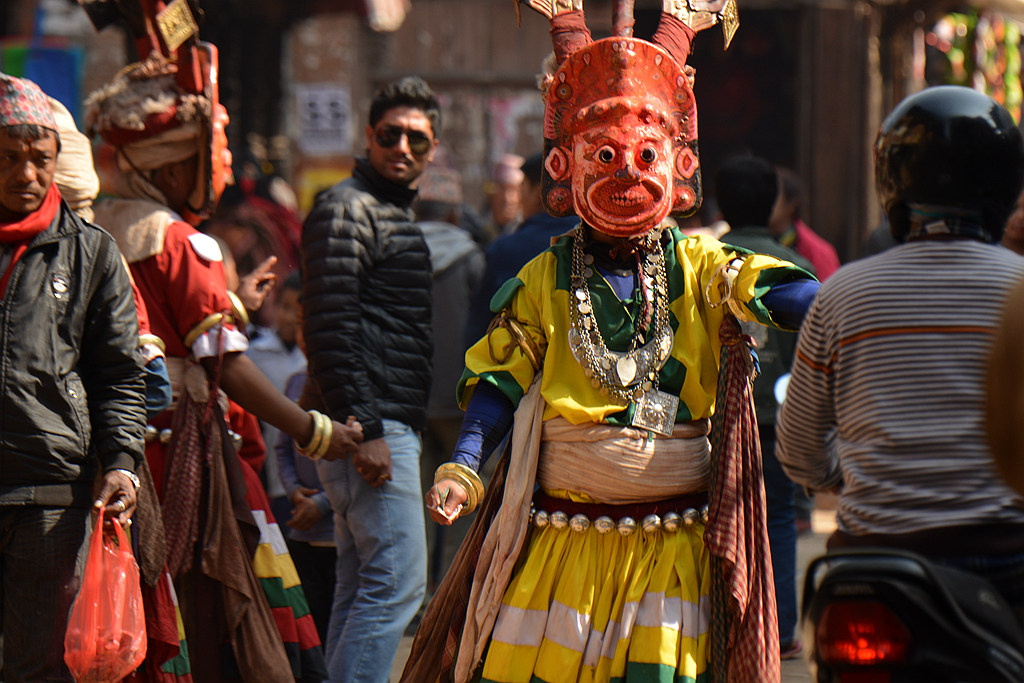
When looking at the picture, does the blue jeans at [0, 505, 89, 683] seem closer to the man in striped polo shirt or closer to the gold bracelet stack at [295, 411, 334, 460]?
the gold bracelet stack at [295, 411, 334, 460]

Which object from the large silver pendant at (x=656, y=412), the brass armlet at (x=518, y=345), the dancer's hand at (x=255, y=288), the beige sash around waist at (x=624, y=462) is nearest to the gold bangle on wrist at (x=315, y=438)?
the dancer's hand at (x=255, y=288)

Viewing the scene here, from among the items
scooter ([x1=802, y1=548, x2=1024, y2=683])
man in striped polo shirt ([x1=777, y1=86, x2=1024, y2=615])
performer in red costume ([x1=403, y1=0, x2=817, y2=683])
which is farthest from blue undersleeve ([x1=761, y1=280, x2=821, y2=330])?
scooter ([x1=802, y1=548, x2=1024, y2=683])

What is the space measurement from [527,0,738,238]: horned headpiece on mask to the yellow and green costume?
0.52ft

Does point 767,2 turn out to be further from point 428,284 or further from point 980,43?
point 428,284

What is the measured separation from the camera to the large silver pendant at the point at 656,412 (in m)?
3.46

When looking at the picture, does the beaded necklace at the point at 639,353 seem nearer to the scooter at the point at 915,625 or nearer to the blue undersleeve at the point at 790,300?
the blue undersleeve at the point at 790,300

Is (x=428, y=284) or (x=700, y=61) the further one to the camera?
(x=700, y=61)

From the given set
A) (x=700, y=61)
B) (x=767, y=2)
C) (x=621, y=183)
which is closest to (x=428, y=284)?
(x=621, y=183)

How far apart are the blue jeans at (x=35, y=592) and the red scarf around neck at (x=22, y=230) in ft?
2.05

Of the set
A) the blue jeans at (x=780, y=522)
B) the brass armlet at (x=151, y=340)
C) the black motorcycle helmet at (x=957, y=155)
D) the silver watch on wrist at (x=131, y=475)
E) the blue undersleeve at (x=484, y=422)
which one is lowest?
the blue jeans at (x=780, y=522)

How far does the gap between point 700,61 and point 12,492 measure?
10.6 metres

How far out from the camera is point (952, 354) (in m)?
2.50

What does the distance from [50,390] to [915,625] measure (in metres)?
2.31

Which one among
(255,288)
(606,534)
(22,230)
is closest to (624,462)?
(606,534)
